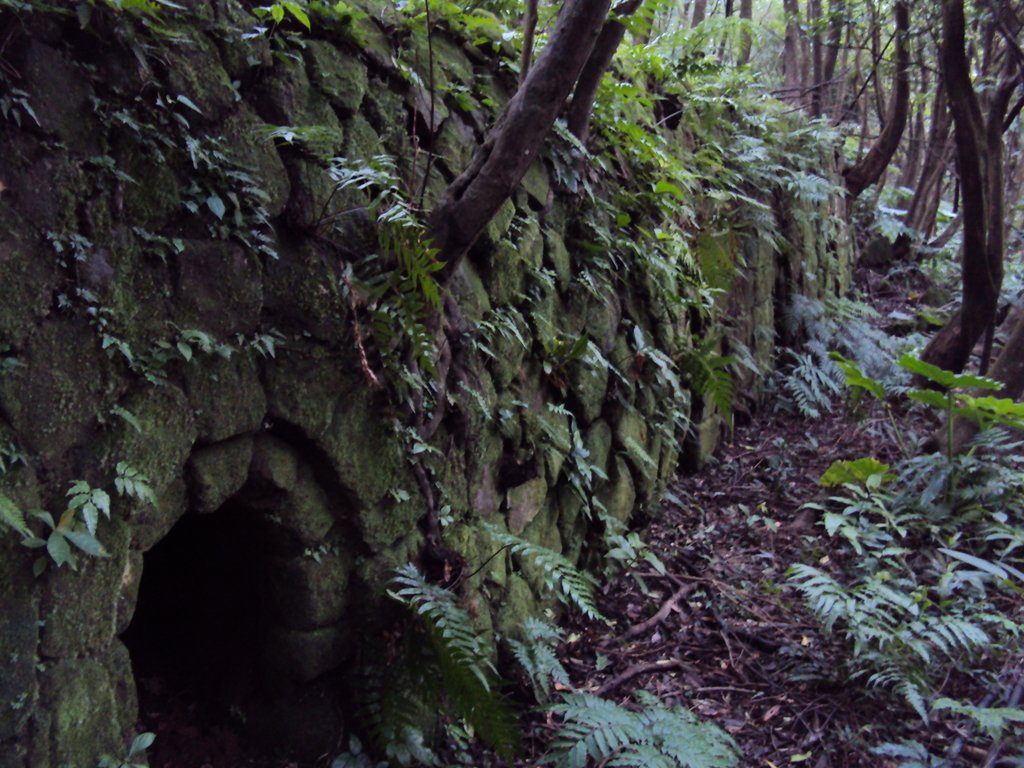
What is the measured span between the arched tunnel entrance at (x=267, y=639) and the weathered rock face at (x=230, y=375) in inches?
0.4

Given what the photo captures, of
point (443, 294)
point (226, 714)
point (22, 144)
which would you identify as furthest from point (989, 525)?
point (22, 144)

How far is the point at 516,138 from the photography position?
3043mm

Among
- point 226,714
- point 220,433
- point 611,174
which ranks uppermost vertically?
point 611,174

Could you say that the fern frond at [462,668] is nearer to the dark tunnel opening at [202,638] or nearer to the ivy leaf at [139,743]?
the dark tunnel opening at [202,638]

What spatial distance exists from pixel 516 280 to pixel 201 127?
1849mm

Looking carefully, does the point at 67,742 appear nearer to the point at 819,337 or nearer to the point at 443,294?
the point at 443,294

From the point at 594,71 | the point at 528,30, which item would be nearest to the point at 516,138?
the point at 528,30

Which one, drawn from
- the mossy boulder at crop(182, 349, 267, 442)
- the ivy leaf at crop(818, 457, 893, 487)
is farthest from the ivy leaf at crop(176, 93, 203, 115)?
the ivy leaf at crop(818, 457, 893, 487)

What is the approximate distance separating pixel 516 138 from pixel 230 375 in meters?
1.49

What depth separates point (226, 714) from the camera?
2891 millimetres

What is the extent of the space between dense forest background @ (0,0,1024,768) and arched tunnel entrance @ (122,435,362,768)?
14 millimetres

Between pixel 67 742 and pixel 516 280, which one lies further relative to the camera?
pixel 516 280

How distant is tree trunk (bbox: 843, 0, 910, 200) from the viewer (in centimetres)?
798

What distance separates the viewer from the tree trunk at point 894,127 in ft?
26.2
